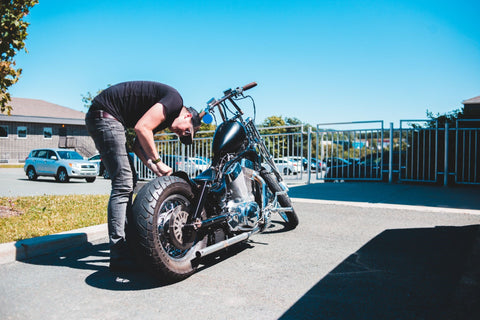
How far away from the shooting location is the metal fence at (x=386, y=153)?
31.2 ft

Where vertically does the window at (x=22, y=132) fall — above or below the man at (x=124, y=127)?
above

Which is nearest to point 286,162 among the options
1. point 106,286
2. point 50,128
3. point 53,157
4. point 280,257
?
point 280,257

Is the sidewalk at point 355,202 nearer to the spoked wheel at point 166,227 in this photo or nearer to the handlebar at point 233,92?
the spoked wheel at point 166,227

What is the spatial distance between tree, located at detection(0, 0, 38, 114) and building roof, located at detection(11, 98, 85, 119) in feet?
121

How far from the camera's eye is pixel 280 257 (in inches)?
140

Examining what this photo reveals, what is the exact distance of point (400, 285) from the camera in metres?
2.76

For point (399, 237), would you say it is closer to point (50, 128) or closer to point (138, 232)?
point (138, 232)

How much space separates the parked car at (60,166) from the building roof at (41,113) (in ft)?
68.9

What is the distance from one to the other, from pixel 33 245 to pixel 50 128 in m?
41.7

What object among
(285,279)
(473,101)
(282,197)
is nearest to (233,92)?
(282,197)

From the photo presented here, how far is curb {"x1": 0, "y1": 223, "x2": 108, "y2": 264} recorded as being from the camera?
3.50 meters

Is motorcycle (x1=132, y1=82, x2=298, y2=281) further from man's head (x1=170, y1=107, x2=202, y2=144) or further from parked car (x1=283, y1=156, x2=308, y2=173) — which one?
parked car (x1=283, y1=156, x2=308, y2=173)

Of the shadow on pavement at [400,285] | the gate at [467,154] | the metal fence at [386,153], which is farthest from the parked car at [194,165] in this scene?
the shadow on pavement at [400,285]

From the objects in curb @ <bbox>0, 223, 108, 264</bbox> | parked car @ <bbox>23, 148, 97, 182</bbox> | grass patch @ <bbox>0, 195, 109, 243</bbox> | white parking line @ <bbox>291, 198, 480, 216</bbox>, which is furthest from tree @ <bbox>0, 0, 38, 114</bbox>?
parked car @ <bbox>23, 148, 97, 182</bbox>
